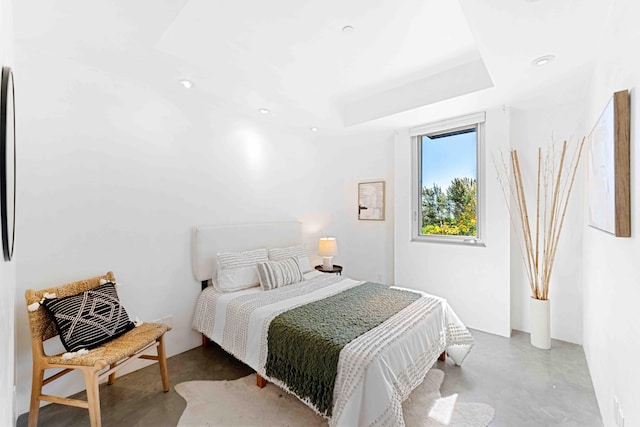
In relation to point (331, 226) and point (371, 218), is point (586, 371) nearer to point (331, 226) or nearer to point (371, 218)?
point (371, 218)

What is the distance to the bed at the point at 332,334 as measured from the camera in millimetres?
1599

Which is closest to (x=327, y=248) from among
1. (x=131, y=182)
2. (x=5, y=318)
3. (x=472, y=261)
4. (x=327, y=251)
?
(x=327, y=251)

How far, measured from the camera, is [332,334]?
6.11ft

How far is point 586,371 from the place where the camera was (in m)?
2.36

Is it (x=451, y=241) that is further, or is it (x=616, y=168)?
(x=451, y=241)

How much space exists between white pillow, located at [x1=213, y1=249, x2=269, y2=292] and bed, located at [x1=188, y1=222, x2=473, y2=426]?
38 millimetres

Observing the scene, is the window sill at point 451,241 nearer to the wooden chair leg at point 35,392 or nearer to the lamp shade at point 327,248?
the lamp shade at point 327,248

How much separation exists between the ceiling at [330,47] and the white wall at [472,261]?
0.68 m

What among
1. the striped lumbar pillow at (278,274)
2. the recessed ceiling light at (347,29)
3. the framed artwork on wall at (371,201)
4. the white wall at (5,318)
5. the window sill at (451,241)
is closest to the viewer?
the white wall at (5,318)

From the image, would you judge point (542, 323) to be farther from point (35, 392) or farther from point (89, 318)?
point (35, 392)

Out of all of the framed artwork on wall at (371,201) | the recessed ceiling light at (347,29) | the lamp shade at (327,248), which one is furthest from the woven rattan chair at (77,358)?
the framed artwork on wall at (371,201)

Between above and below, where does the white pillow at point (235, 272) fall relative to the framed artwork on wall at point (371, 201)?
below

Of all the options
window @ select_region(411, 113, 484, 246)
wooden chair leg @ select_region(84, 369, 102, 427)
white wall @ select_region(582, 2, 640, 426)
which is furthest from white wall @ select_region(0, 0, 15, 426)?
window @ select_region(411, 113, 484, 246)

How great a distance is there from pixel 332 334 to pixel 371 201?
2.75 m
